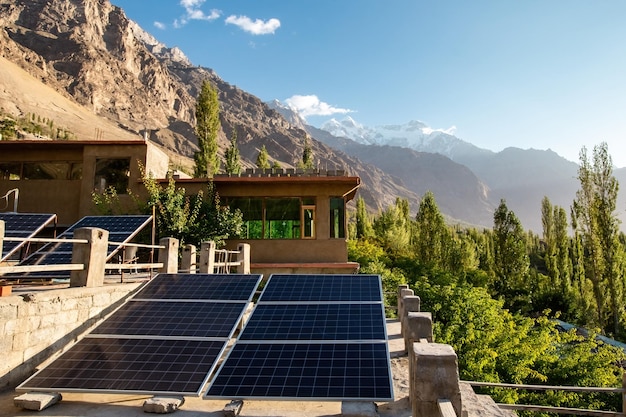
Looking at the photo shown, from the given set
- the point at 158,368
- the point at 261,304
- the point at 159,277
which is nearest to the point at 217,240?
the point at 159,277

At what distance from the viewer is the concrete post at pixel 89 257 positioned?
26.1ft

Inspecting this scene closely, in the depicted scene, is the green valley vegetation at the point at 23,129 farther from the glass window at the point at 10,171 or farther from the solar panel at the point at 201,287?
the solar panel at the point at 201,287

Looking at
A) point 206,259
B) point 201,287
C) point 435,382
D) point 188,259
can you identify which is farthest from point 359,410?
point 188,259

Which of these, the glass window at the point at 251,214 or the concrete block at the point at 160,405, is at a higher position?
the glass window at the point at 251,214

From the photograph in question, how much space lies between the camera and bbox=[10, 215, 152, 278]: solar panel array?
8398 mm

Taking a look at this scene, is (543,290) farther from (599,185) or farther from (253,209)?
(253,209)

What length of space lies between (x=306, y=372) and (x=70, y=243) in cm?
760

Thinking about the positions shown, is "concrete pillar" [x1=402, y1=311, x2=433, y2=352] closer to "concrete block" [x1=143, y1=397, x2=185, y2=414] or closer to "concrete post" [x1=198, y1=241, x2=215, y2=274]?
"concrete block" [x1=143, y1=397, x2=185, y2=414]

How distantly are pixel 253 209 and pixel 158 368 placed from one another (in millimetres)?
14226

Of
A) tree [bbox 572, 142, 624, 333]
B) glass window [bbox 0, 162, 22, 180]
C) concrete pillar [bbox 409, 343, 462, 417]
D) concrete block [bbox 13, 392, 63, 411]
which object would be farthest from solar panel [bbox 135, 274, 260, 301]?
tree [bbox 572, 142, 624, 333]

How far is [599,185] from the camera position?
2795 centimetres

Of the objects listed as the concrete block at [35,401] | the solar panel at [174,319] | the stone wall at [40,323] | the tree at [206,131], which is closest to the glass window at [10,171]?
the stone wall at [40,323]

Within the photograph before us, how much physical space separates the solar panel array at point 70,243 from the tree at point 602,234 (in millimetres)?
30002

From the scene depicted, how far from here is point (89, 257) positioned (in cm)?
798
